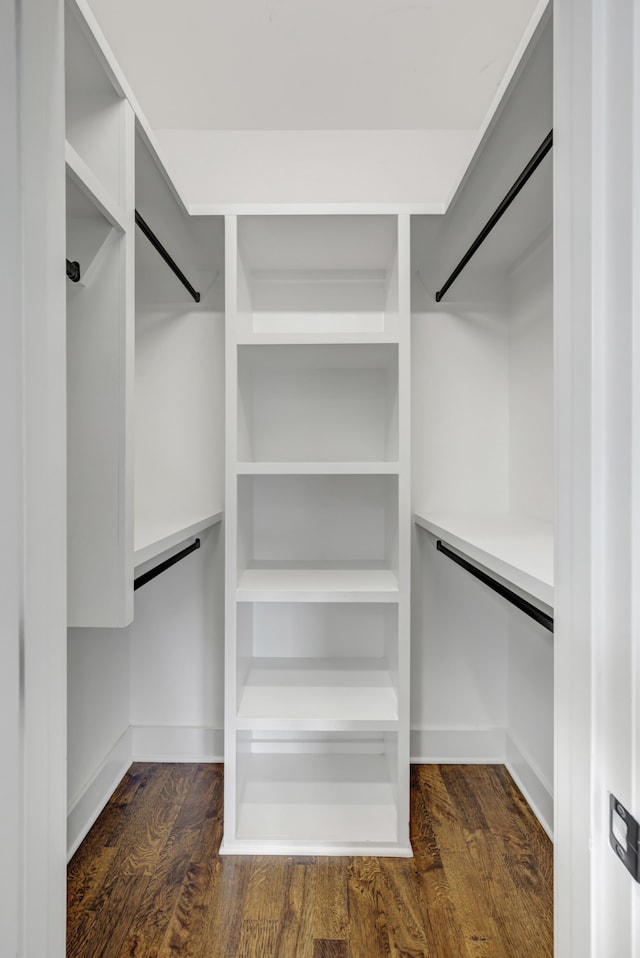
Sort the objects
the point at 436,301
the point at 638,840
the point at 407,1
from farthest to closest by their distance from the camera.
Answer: the point at 436,301 → the point at 407,1 → the point at 638,840

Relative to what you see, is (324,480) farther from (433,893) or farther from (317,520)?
(433,893)

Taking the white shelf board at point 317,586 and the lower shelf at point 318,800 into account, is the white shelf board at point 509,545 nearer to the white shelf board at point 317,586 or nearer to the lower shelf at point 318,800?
the white shelf board at point 317,586

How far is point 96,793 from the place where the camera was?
1735 millimetres

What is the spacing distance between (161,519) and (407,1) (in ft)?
4.84

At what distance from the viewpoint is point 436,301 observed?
1944 mm

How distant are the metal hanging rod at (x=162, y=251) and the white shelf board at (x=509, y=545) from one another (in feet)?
3.16

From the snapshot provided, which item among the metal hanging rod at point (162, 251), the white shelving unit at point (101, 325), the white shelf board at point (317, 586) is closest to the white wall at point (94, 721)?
the white shelf board at point (317, 586)

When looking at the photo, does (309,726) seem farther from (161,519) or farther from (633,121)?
(633,121)

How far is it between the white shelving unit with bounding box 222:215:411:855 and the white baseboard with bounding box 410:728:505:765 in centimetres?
15

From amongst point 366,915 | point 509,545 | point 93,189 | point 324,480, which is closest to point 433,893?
point 366,915

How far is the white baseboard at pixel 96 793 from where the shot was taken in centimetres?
159

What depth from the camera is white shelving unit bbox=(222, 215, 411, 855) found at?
159 cm

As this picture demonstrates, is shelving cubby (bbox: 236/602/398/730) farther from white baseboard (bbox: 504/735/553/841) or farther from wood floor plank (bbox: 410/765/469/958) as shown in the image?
white baseboard (bbox: 504/735/553/841)

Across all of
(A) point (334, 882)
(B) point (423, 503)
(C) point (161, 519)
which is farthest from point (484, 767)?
(C) point (161, 519)
